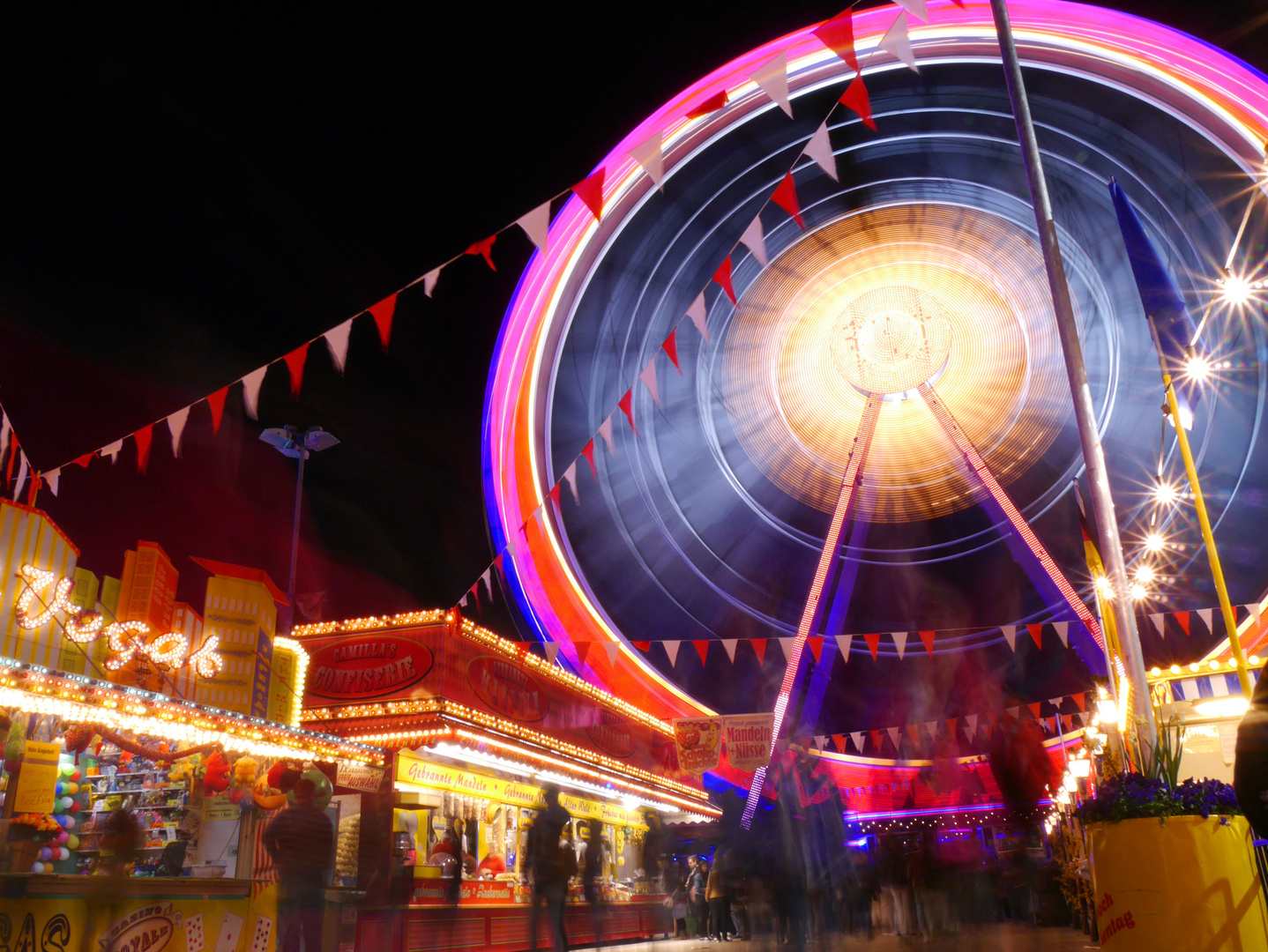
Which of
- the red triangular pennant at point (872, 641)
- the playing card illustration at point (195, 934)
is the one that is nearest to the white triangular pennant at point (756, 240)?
the playing card illustration at point (195, 934)

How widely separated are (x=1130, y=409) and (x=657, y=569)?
9733 mm

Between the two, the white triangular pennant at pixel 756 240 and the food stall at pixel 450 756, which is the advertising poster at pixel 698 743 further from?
the white triangular pennant at pixel 756 240

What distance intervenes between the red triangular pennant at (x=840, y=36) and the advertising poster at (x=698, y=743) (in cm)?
1446

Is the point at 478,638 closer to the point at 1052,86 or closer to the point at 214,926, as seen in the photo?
the point at 214,926

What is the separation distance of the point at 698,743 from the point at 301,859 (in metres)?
14.0

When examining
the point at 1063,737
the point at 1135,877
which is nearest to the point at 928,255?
the point at 1135,877

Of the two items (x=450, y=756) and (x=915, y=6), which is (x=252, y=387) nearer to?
(x=450, y=756)

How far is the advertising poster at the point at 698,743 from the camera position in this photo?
64.6 ft

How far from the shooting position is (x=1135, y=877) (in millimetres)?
5344

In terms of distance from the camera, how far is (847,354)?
1898 cm

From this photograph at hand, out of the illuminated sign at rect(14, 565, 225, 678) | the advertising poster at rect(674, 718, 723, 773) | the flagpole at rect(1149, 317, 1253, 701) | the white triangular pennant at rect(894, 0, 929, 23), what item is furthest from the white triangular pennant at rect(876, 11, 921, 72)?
the advertising poster at rect(674, 718, 723, 773)

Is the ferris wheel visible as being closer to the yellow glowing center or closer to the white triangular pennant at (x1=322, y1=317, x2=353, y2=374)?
the yellow glowing center

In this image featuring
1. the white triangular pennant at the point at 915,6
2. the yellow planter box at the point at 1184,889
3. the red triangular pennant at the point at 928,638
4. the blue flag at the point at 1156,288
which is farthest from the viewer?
the red triangular pennant at the point at 928,638

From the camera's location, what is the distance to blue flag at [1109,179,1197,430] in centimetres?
1002
